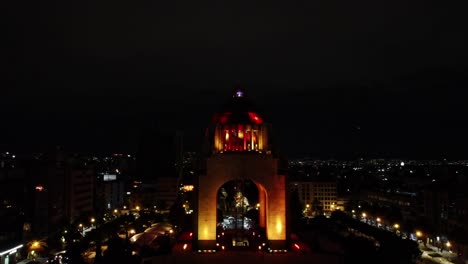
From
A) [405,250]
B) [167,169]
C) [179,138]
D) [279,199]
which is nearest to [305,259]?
[279,199]

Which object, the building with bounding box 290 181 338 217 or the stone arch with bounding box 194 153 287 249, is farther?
the building with bounding box 290 181 338 217

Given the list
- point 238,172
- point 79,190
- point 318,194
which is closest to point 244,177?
point 238,172

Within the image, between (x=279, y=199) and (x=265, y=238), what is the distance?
305 cm

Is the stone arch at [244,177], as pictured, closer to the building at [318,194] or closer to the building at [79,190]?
the building at [79,190]

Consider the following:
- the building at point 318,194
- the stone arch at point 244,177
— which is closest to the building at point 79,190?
the stone arch at point 244,177

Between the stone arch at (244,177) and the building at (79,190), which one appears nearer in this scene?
the stone arch at (244,177)

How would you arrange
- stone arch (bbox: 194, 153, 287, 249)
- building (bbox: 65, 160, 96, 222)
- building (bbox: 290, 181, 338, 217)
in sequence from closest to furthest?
stone arch (bbox: 194, 153, 287, 249) < building (bbox: 65, 160, 96, 222) < building (bbox: 290, 181, 338, 217)

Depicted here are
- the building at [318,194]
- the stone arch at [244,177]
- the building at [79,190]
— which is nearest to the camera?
→ the stone arch at [244,177]

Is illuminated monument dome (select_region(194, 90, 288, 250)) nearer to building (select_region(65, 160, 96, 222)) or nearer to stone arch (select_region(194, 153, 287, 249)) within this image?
stone arch (select_region(194, 153, 287, 249))

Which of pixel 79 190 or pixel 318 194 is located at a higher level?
pixel 79 190

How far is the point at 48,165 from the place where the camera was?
43.4m

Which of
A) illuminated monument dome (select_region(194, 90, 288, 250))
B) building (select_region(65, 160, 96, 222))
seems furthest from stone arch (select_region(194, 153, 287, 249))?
building (select_region(65, 160, 96, 222))

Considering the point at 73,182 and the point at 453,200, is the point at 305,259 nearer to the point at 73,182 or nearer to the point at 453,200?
the point at 453,200

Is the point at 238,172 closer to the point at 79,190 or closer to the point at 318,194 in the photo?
the point at 79,190
